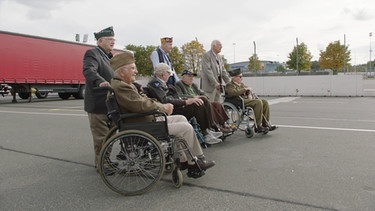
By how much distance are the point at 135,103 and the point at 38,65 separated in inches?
672

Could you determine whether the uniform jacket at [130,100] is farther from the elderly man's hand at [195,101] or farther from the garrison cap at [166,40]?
the garrison cap at [166,40]

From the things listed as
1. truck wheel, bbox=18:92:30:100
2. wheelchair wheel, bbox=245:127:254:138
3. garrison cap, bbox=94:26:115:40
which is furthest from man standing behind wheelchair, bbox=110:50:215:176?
truck wheel, bbox=18:92:30:100

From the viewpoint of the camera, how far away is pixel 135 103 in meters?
3.43

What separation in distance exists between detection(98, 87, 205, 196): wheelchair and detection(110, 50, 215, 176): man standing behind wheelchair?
0.22ft

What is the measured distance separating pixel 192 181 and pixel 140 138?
862 millimetres

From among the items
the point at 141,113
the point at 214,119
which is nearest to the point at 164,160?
the point at 141,113

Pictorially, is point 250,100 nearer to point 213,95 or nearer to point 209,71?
point 213,95

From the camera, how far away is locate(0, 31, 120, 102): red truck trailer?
55.4ft

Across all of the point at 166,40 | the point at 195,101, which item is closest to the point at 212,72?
the point at 166,40

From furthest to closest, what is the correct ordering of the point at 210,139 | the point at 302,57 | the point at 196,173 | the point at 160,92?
the point at 302,57 → the point at 210,139 → the point at 160,92 → the point at 196,173

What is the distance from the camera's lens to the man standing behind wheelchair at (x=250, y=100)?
616cm

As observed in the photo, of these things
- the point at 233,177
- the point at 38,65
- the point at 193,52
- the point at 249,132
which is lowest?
the point at 233,177

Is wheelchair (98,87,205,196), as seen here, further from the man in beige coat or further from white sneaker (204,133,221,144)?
the man in beige coat

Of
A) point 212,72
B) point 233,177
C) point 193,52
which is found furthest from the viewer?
point 193,52
